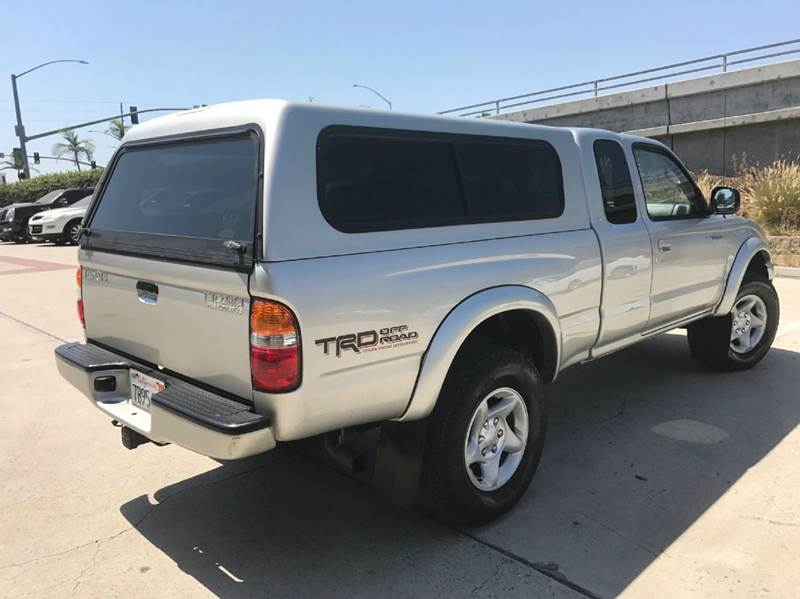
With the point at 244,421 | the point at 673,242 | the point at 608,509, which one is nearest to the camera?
the point at 244,421

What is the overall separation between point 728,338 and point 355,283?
12.8 feet

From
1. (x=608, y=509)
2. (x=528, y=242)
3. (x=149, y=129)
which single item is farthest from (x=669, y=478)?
(x=149, y=129)

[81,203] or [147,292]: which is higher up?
[81,203]

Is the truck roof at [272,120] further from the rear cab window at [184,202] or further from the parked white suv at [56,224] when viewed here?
the parked white suv at [56,224]

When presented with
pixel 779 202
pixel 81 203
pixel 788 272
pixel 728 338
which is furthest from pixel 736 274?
pixel 81 203

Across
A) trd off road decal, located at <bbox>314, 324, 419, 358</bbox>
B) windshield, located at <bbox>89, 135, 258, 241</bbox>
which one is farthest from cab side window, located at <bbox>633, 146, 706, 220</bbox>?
windshield, located at <bbox>89, 135, 258, 241</bbox>

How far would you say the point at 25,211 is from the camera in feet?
72.1

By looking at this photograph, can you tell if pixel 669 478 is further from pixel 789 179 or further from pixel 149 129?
pixel 789 179

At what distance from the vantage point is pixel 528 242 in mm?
3340

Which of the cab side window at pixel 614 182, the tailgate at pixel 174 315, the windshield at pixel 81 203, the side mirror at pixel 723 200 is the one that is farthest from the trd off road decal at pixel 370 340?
the windshield at pixel 81 203

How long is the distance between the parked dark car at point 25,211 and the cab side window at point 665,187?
813 inches

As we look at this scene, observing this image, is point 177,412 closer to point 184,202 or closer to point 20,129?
point 184,202

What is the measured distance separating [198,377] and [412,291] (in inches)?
38.0

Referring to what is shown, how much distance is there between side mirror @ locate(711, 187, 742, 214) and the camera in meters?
4.72
